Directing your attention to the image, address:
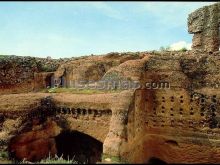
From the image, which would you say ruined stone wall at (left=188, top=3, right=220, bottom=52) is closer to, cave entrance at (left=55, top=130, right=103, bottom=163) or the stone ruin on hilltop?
the stone ruin on hilltop

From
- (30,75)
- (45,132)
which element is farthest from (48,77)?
(45,132)

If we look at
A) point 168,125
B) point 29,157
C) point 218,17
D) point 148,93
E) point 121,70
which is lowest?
point 29,157

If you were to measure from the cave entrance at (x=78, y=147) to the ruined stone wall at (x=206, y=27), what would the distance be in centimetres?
823

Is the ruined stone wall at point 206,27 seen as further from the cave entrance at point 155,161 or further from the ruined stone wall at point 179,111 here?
the cave entrance at point 155,161

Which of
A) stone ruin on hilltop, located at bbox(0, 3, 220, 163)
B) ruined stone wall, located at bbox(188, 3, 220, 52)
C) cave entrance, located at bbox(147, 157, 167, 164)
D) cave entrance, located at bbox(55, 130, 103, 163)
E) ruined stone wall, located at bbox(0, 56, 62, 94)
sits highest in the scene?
ruined stone wall, located at bbox(188, 3, 220, 52)

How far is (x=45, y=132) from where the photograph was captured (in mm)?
19031

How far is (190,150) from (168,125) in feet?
5.36

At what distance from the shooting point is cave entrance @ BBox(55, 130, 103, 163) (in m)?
19.8

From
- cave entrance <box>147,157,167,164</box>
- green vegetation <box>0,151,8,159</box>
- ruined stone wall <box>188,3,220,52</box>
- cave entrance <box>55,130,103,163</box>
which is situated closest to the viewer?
green vegetation <box>0,151,8,159</box>

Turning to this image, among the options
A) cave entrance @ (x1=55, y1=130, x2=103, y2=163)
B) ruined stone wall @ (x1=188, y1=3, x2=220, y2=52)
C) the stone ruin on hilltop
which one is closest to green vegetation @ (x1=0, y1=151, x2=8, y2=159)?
the stone ruin on hilltop

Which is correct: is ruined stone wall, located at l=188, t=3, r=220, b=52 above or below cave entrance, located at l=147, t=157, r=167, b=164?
above

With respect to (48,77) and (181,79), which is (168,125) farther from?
(48,77)

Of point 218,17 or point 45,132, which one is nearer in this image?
point 45,132

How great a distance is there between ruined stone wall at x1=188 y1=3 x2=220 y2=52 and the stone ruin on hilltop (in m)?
0.97
